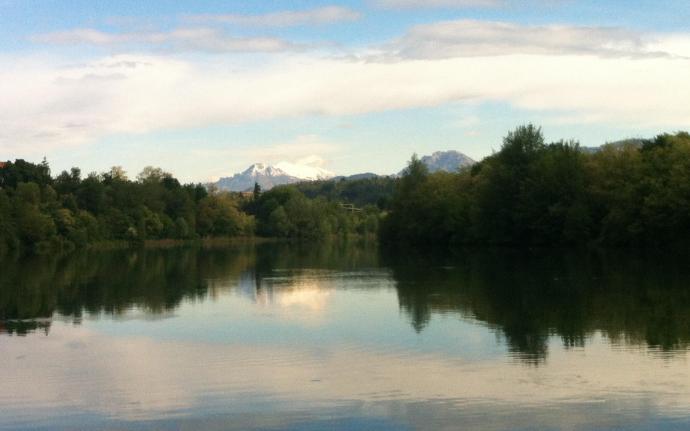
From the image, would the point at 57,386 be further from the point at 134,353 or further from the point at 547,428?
the point at 547,428

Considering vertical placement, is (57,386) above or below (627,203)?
below

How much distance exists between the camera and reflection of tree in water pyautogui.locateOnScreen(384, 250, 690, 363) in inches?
824

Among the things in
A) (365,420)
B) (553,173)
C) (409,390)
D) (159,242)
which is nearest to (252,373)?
(409,390)

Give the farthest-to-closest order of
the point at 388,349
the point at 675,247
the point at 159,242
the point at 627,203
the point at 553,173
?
the point at 159,242 < the point at 553,173 < the point at 627,203 < the point at 675,247 < the point at 388,349

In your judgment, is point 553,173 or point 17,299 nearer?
point 17,299

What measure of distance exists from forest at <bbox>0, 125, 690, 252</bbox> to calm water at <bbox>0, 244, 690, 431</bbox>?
3139 centimetres

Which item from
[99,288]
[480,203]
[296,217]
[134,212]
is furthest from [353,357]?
[296,217]

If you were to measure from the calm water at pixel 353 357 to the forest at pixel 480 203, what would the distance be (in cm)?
3139

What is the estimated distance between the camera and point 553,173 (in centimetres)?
7794

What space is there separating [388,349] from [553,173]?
61.1 metres

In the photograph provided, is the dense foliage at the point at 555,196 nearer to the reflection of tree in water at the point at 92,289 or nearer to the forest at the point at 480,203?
the forest at the point at 480,203

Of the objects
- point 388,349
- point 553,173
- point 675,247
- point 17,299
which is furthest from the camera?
point 553,173

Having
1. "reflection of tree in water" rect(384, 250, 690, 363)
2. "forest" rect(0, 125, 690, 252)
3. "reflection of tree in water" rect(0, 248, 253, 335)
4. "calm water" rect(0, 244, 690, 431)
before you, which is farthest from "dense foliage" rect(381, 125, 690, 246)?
"reflection of tree in water" rect(0, 248, 253, 335)

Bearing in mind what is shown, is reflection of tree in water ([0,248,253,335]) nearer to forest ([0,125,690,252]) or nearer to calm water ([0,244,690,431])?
calm water ([0,244,690,431])
